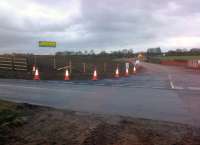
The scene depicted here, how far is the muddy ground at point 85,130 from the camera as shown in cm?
620

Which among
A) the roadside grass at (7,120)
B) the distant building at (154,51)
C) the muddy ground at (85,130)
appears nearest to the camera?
the muddy ground at (85,130)

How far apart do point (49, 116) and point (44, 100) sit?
12.1 feet

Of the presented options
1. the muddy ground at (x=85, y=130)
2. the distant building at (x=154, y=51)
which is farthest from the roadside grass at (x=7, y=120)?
the distant building at (x=154, y=51)

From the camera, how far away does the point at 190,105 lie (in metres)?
11.0

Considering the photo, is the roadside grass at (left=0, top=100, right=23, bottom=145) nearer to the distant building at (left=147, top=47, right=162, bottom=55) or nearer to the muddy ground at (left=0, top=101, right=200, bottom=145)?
the muddy ground at (left=0, top=101, right=200, bottom=145)

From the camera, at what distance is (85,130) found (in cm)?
692

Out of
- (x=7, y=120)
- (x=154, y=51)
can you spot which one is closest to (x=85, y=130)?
(x=7, y=120)

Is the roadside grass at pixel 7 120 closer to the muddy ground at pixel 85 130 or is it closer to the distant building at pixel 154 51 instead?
the muddy ground at pixel 85 130

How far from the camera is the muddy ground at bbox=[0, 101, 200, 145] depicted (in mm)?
6199

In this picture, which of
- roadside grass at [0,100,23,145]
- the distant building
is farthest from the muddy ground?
the distant building

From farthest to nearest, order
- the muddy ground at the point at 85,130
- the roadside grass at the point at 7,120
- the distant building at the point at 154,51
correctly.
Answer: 1. the distant building at the point at 154,51
2. the roadside grass at the point at 7,120
3. the muddy ground at the point at 85,130

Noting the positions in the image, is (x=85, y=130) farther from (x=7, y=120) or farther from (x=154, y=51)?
(x=154, y=51)

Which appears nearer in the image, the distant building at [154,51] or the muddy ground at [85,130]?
the muddy ground at [85,130]

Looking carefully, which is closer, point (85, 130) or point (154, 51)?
point (85, 130)
